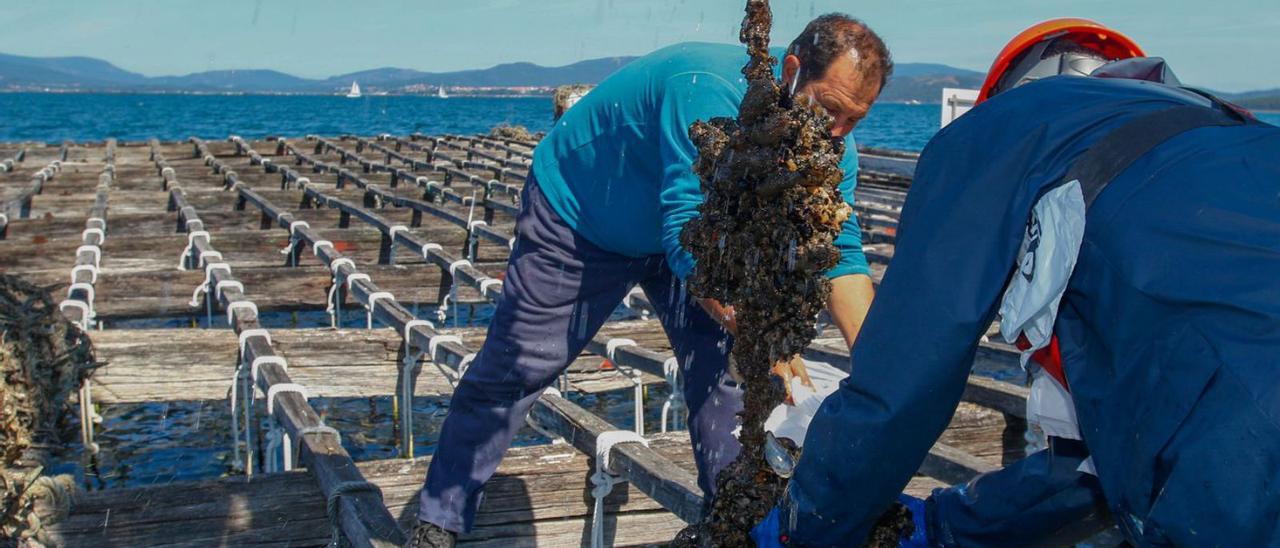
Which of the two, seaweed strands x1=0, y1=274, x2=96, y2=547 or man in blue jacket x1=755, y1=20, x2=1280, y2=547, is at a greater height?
man in blue jacket x1=755, y1=20, x2=1280, y2=547

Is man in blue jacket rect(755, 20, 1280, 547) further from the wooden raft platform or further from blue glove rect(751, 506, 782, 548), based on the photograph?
the wooden raft platform

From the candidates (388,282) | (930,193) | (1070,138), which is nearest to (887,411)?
(930,193)

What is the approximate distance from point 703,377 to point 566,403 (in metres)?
0.67

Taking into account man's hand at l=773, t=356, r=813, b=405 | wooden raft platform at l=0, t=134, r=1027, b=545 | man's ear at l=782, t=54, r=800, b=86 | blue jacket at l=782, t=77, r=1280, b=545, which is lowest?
wooden raft platform at l=0, t=134, r=1027, b=545

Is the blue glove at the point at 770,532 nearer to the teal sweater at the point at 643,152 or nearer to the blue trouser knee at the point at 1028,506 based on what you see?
the blue trouser knee at the point at 1028,506

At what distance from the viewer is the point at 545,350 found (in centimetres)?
349

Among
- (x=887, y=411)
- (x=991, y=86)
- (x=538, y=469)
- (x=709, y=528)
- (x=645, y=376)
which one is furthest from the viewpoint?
(x=645, y=376)

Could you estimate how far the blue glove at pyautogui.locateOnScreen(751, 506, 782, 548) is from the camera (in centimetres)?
207

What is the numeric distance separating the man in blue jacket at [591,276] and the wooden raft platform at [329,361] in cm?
23

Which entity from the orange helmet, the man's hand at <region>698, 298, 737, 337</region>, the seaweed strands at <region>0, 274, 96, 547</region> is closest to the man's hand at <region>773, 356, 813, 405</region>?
the man's hand at <region>698, 298, 737, 337</region>

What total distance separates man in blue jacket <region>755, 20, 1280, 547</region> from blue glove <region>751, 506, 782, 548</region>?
0.02 meters

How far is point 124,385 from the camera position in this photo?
509 centimetres

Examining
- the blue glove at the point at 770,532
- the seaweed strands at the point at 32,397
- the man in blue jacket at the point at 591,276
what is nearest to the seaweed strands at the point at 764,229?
the blue glove at the point at 770,532

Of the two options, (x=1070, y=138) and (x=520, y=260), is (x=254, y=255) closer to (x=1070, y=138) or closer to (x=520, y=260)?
(x=520, y=260)
